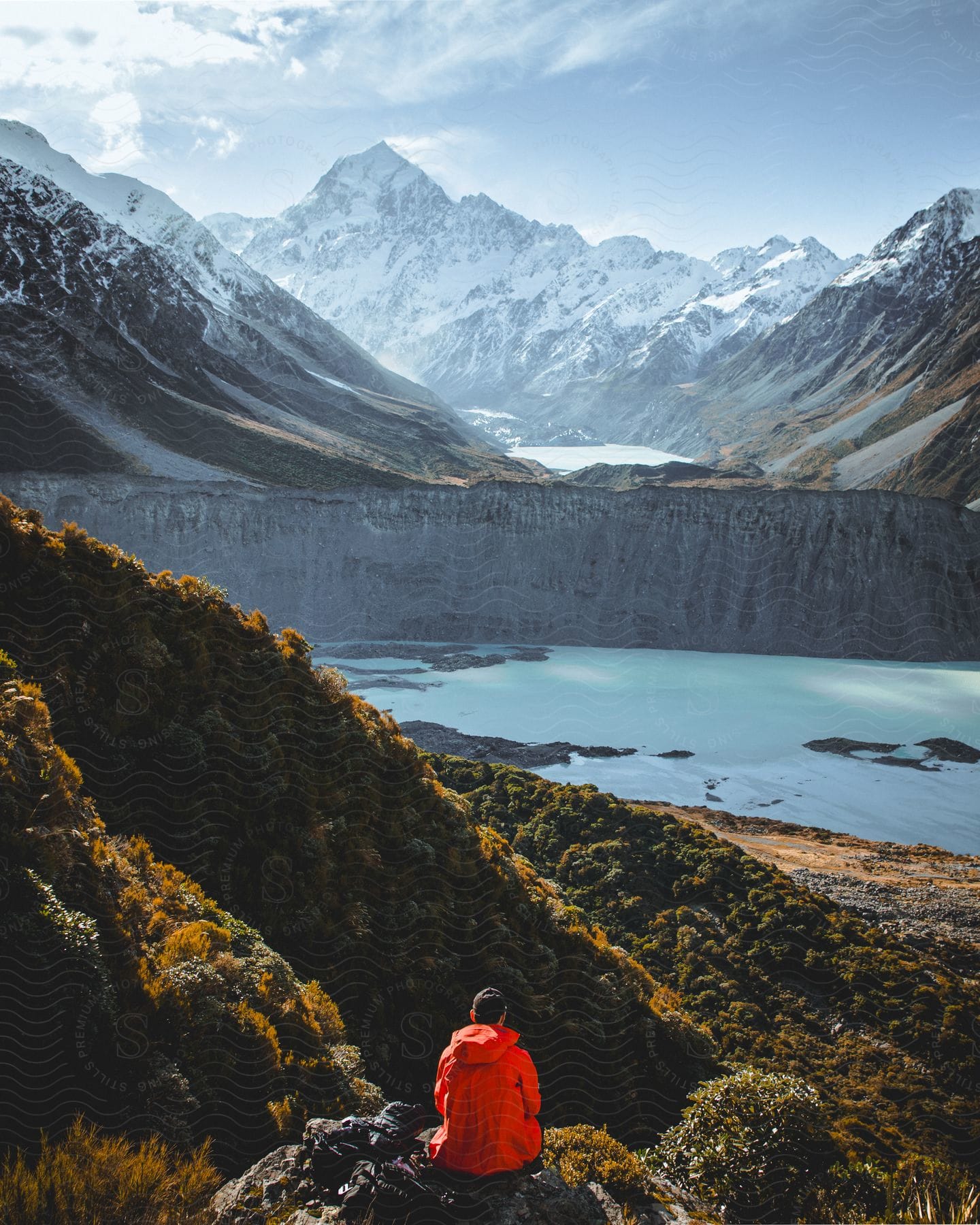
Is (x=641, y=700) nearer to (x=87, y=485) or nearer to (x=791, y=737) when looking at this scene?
(x=791, y=737)

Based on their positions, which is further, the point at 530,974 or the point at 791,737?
the point at 791,737

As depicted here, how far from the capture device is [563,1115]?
668 centimetres

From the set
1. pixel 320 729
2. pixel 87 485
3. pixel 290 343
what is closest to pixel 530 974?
pixel 320 729

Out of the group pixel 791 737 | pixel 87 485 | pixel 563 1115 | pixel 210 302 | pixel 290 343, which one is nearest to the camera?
pixel 563 1115

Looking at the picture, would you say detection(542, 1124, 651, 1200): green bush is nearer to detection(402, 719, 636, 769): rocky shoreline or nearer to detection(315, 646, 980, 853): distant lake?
detection(315, 646, 980, 853): distant lake

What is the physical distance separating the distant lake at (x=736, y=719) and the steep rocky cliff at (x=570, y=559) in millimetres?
2795

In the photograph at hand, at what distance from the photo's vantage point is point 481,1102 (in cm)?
367

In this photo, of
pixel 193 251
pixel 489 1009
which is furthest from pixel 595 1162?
pixel 193 251

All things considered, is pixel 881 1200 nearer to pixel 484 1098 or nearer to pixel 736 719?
pixel 484 1098

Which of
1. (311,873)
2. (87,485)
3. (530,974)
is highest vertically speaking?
(87,485)

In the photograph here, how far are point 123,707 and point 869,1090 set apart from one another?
9.29 meters

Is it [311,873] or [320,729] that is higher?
[320,729]

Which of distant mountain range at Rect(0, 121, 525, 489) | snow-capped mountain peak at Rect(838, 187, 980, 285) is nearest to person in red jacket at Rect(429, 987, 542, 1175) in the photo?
distant mountain range at Rect(0, 121, 525, 489)

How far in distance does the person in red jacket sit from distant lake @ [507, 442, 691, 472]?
13809 cm
